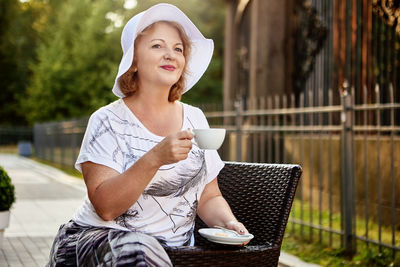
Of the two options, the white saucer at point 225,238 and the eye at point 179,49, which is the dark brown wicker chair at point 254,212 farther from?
the eye at point 179,49

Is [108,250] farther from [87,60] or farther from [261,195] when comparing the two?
[87,60]

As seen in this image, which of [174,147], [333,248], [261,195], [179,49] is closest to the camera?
[174,147]

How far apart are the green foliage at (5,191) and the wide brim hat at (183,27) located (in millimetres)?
2865

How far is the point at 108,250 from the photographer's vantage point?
2371mm

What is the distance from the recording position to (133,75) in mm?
2789

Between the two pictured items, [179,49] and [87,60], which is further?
[87,60]

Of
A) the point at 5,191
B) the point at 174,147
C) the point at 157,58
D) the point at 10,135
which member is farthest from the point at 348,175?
the point at 10,135

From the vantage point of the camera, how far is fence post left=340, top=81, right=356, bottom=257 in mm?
6062

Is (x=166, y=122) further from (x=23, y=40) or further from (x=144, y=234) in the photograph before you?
(x=23, y=40)

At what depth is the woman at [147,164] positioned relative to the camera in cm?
239

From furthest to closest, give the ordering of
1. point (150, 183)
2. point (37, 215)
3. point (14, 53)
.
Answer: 1. point (14, 53)
2. point (37, 215)
3. point (150, 183)

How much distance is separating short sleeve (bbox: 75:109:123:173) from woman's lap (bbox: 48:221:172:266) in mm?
269

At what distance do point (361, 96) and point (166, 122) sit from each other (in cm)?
589

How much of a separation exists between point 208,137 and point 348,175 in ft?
13.2
